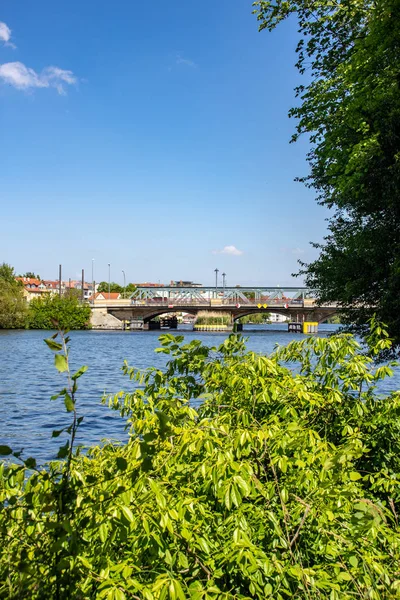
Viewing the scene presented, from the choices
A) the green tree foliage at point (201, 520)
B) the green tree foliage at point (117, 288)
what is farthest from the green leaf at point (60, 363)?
the green tree foliage at point (117, 288)

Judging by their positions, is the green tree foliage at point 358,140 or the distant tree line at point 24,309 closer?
the green tree foliage at point 358,140

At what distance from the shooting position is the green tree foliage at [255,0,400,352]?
11.7 meters

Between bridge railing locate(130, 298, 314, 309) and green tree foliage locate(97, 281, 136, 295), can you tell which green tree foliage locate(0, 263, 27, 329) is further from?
green tree foliage locate(97, 281, 136, 295)

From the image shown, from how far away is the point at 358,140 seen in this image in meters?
13.2

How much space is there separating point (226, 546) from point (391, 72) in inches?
466

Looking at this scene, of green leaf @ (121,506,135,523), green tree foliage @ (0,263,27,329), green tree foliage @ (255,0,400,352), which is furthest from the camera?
green tree foliage @ (0,263,27,329)

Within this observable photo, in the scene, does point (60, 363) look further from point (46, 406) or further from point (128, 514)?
point (46, 406)

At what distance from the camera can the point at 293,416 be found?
433 cm

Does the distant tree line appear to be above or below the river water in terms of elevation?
above

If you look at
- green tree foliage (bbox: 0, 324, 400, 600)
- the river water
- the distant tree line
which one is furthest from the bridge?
green tree foliage (bbox: 0, 324, 400, 600)

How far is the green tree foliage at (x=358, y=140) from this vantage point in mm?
11695

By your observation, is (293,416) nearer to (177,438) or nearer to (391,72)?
(177,438)

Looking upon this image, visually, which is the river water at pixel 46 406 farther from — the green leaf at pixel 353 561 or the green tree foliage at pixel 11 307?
the green tree foliage at pixel 11 307

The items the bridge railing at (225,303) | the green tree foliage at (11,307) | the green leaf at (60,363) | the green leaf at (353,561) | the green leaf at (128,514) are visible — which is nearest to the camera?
the green leaf at (60,363)
